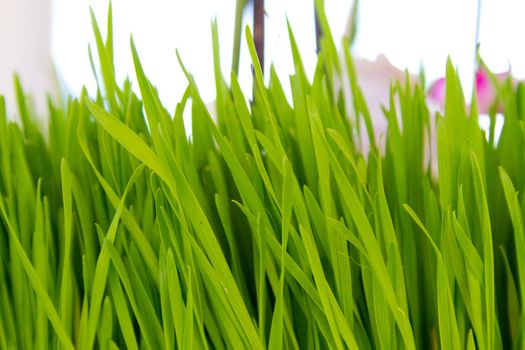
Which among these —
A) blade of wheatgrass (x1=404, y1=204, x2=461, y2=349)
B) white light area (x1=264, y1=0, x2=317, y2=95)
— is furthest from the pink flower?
blade of wheatgrass (x1=404, y1=204, x2=461, y2=349)

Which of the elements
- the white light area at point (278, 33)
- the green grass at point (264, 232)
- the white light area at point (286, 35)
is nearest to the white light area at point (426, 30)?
the white light area at point (278, 33)

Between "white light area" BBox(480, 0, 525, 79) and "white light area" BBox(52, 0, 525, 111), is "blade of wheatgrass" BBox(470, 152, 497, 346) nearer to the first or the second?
"white light area" BBox(52, 0, 525, 111)

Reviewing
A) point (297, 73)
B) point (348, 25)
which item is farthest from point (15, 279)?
point (348, 25)

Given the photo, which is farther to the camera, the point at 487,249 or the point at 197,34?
the point at 197,34

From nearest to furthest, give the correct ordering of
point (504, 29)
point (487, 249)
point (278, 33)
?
1. point (487, 249)
2. point (278, 33)
3. point (504, 29)

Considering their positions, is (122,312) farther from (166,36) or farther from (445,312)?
(166,36)

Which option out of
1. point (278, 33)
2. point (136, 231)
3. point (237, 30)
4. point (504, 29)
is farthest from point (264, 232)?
point (504, 29)

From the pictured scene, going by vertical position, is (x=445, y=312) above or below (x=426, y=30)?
below
